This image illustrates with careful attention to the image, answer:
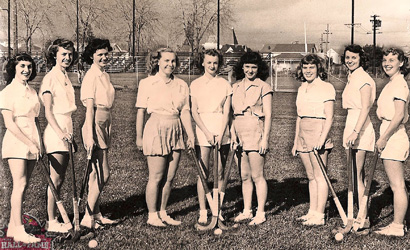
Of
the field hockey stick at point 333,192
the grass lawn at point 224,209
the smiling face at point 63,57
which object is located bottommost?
the grass lawn at point 224,209

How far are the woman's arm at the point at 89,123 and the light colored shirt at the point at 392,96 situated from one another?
2777mm

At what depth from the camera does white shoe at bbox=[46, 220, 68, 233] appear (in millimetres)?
4590

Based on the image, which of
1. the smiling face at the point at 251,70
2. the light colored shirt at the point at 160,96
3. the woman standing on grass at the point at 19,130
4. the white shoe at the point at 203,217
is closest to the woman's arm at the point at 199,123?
the light colored shirt at the point at 160,96

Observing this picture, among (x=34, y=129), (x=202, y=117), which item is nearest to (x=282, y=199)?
(x=202, y=117)

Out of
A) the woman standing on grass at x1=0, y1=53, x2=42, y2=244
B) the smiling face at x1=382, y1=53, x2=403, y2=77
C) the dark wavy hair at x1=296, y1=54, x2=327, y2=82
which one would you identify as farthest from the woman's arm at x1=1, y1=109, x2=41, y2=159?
the smiling face at x1=382, y1=53, x2=403, y2=77

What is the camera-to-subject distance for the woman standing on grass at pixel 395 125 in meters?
4.48

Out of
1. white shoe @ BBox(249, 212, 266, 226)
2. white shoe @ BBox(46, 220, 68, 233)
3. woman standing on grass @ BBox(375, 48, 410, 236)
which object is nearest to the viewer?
woman standing on grass @ BBox(375, 48, 410, 236)

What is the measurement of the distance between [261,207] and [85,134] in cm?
199

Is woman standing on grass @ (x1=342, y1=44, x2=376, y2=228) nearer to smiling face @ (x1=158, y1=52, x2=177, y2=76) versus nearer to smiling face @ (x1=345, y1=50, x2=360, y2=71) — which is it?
smiling face @ (x1=345, y1=50, x2=360, y2=71)

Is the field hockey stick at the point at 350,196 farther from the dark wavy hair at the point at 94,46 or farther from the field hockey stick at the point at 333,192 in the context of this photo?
the dark wavy hair at the point at 94,46

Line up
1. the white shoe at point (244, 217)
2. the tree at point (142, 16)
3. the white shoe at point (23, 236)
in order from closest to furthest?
1. the white shoe at point (23, 236)
2. the white shoe at point (244, 217)
3. the tree at point (142, 16)

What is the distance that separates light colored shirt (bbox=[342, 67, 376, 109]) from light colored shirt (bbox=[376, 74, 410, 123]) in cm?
10

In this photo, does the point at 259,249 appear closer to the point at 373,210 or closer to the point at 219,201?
the point at 219,201

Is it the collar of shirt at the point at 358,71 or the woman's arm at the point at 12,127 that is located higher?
the collar of shirt at the point at 358,71
